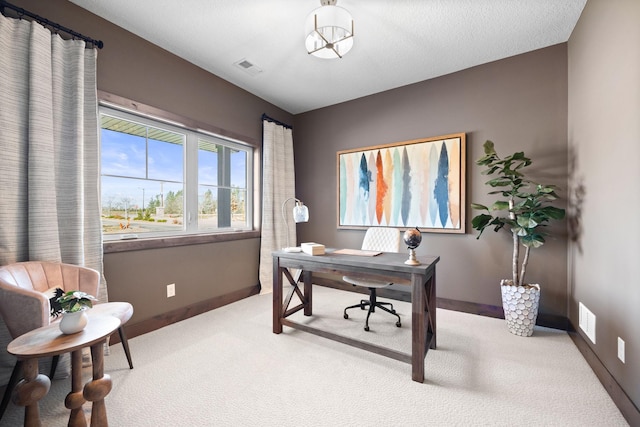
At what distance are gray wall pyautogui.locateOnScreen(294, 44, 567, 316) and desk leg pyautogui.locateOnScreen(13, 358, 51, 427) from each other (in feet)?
10.4

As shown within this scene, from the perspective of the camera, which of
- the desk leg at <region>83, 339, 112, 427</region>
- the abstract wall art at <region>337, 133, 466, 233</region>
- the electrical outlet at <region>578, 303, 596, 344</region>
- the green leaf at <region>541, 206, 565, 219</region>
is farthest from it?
the abstract wall art at <region>337, 133, 466, 233</region>

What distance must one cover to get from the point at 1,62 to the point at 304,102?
2.97 meters

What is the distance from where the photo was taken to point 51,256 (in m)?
1.83

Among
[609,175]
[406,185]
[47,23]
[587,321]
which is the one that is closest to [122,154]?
[47,23]

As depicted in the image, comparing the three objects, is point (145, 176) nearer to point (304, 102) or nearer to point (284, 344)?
point (284, 344)

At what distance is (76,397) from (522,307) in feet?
10.4

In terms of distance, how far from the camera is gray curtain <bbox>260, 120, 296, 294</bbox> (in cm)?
373

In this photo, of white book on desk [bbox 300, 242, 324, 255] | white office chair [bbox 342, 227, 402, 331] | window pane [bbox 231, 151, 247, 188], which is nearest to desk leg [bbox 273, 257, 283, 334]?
white book on desk [bbox 300, 242, 324, 255]

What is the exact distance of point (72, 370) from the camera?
1.25m

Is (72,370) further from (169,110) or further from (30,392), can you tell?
(169,110)

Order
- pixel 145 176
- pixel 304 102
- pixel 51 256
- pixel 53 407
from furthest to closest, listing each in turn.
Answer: pixel 304 102 → pixel 145 176 → pixel 51 256 → pixel 53 407

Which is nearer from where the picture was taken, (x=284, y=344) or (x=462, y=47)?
(x=284, y=344)

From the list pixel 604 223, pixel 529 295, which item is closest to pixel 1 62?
pixel 604 223

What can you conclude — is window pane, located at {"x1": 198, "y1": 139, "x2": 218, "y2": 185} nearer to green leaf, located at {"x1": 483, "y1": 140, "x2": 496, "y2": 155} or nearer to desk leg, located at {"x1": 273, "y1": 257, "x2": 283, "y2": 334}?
desk leg, located at {"x1": 273, "y1": 257, "x2": 283, "y2": 334}
